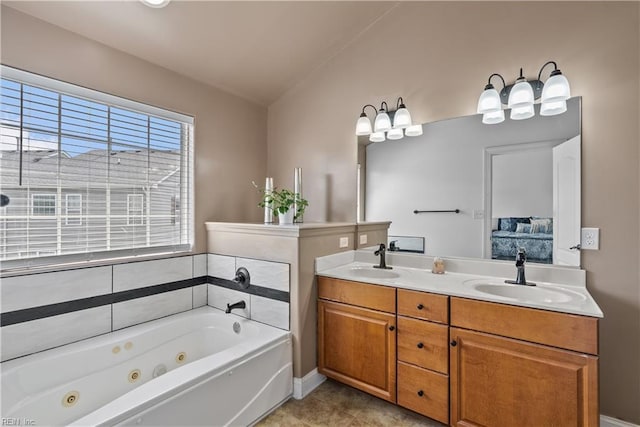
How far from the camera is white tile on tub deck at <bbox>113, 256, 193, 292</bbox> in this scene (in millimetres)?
2199

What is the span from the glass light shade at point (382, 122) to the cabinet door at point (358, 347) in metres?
1.39

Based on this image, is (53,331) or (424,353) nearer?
(424,353)

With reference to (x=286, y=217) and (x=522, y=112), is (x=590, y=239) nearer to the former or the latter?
(x=522, y=112)

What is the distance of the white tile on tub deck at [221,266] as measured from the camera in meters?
2.53

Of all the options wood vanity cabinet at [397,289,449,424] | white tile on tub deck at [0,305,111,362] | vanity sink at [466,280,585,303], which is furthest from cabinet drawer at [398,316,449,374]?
white tile on tub deck at [0,305,111,362]

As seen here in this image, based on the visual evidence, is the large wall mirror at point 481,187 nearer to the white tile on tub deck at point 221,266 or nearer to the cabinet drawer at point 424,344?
the cabinet drawer at point 424,344

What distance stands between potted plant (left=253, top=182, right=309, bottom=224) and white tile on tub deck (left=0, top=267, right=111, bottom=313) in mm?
1239

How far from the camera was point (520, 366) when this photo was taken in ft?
4.96

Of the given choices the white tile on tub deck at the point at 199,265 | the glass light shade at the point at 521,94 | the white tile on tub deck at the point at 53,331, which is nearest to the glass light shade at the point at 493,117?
the glass light shade at the point at 521,94

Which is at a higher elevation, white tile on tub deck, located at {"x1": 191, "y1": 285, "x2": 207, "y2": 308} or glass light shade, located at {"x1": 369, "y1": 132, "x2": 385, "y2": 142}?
glass light shade, located at {"x1": 369, "y1": 132, "x2": 385, "y2": 142}

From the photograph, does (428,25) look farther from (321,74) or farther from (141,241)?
(141,241)

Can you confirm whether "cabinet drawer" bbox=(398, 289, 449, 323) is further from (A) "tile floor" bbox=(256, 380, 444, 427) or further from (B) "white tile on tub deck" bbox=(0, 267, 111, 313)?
(B) "white tile on tub deck" bbox=(0, 267, 111, 313)

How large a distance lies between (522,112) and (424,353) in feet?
5.24

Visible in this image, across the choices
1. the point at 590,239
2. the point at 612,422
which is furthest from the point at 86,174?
the point at 612,422
